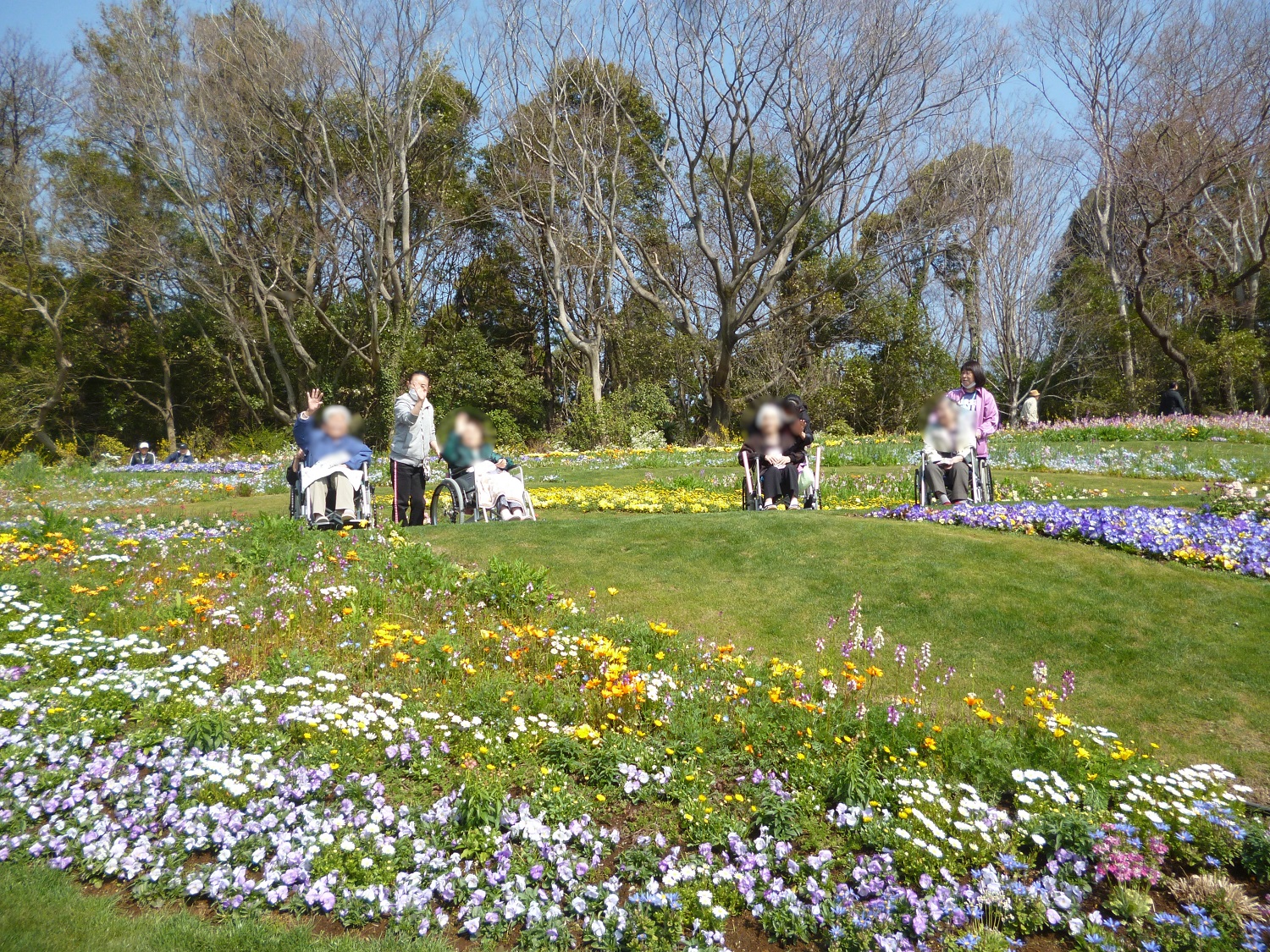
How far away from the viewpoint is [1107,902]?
9.59 feet

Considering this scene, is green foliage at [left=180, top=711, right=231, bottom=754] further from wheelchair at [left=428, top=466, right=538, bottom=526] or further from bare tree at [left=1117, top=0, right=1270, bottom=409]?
bare tree at [left=1117, top=0, right=1270, bottom=409]

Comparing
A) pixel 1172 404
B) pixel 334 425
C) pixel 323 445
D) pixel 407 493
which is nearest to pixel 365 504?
pixel 407 493

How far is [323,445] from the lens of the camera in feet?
27.4

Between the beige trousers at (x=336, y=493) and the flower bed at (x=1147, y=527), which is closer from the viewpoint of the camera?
the flower bed at (x=1147, y=527)

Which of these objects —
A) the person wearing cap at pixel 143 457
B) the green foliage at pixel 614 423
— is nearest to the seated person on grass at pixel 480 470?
the green foliage at pixel 614 423

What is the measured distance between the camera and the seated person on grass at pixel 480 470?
862 centimetres

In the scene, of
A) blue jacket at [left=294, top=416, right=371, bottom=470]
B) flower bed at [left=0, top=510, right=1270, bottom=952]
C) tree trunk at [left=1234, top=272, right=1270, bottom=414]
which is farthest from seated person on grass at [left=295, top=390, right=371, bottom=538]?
tree trunk at [left=1234, top=272, right=1270, bottom=414]

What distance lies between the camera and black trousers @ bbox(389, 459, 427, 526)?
879 centimetres

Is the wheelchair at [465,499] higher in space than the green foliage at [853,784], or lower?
higher

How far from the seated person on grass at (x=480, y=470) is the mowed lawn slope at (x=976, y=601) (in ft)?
3.40

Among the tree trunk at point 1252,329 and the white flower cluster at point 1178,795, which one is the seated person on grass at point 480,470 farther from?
the tree trunk at point 1252,329

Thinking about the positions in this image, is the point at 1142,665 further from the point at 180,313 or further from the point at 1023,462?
the point at 180,313

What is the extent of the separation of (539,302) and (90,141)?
1617 cm

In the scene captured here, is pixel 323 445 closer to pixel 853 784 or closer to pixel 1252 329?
pixel 853 784
